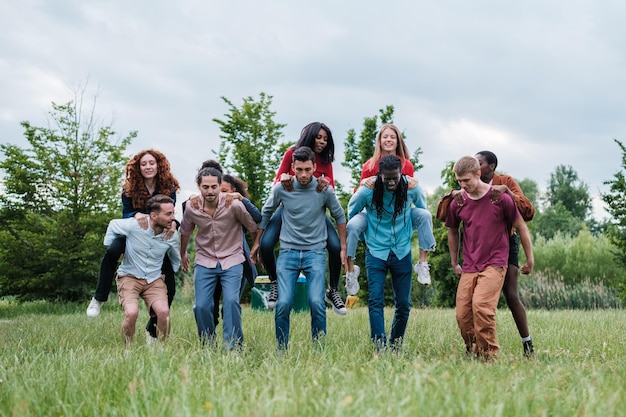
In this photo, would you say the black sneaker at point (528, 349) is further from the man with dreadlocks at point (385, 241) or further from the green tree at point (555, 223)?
the green tree at point (555, 223)

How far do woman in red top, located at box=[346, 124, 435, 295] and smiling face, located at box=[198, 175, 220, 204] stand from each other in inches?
56.5

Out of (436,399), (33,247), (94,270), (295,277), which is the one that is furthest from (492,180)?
(33,247)

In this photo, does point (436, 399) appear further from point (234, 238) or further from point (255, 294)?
point (255, 294)

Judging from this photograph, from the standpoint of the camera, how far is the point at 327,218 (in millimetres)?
6574

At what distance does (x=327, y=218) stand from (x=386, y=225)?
2.04ft

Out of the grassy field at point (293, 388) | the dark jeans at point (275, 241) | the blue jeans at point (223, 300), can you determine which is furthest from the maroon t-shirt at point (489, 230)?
the blue jeans at point (223, 300)

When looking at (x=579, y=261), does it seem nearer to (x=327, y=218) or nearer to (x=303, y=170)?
(x=327, y=218)

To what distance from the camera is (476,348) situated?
6.16 m

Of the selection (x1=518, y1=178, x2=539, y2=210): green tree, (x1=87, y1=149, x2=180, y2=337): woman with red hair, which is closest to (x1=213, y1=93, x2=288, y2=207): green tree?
(x1=87, y1=149, x2=180, y2=337): woman with red hair

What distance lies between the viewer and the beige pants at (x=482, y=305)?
18.9 feet

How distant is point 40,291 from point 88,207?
2.56 metres

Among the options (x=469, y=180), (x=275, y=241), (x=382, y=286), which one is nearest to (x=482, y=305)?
(x=382, y=286)

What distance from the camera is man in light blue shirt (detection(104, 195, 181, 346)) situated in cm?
661

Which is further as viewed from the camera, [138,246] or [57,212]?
[57,212]
